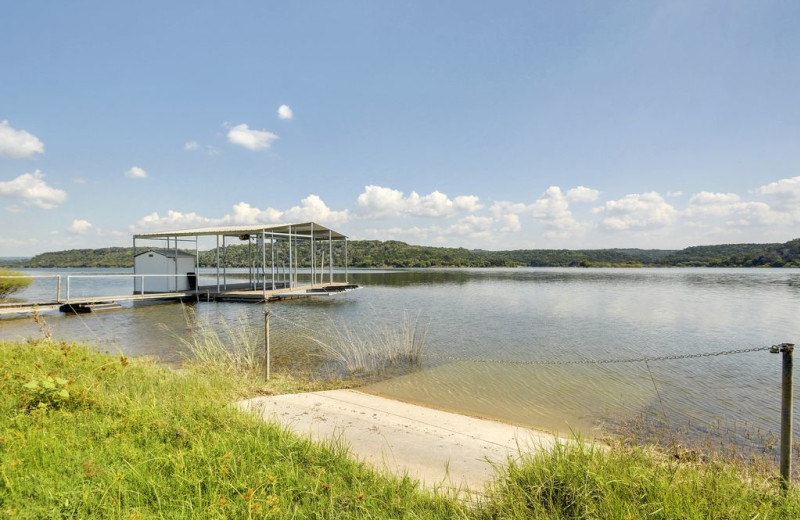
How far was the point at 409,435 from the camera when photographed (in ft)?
13.8

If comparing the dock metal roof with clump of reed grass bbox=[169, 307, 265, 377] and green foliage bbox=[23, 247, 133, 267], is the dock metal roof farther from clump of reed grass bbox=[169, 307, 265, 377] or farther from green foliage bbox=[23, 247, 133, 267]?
green foliage bbox=[23, 247, 133, 267]

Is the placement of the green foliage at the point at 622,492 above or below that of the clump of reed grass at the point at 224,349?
above

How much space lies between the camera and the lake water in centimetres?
633

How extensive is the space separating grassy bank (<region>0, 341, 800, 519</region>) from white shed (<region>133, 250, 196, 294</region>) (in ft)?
63.7

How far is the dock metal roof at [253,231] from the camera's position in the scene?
19.8 meters

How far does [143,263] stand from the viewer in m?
21.6

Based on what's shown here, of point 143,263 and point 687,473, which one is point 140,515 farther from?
point 143,263

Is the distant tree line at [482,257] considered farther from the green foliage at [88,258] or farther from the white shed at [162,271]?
the white shed at [162,271]

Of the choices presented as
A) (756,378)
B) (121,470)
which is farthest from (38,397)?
(756,378)

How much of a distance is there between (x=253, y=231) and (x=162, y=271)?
598 cm

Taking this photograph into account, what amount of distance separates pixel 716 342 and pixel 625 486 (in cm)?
1226

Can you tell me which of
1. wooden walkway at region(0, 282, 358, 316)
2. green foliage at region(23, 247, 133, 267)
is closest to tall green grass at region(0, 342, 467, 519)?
wooden walkway at region(0, 282, 358, 316)

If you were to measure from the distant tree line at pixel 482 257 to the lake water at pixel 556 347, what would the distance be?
196 ft

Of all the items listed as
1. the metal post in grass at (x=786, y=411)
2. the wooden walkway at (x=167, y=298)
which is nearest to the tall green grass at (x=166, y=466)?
the metal post in grass at (x=786, y=411)
